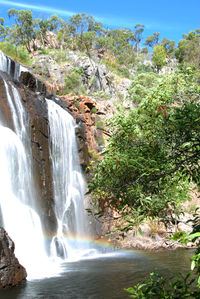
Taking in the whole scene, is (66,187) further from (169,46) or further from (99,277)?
(169,46)

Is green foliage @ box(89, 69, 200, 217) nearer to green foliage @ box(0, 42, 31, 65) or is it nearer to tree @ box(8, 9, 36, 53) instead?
green foliage @ box(0, 42, 31, 65)

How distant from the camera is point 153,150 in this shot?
15.0ft

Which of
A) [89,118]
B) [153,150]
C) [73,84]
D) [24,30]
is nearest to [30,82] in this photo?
[89,118]

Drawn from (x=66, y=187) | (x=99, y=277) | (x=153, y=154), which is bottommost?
(x=99, y=277)

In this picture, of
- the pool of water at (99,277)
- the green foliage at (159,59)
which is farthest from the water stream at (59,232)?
the green foliage at (159,59)

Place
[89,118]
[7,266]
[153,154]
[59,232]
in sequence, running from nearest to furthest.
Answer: [153,154] < [7,266] < [59,232] < [89,118]

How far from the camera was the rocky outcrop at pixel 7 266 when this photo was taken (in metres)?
11.6

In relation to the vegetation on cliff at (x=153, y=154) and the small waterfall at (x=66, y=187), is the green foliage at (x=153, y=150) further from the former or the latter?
the small waterfall at (x=66, y=187)

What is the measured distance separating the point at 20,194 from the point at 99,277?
796 centimetres

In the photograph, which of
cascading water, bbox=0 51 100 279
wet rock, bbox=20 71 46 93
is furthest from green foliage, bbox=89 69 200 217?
wet rock, bbox=20 71 46 93

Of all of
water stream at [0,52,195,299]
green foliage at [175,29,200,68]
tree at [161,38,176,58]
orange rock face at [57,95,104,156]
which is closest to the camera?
water stream at [0,52,195,299]

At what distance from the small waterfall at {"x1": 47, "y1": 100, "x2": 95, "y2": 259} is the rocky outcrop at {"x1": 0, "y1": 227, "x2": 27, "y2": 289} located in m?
7.20

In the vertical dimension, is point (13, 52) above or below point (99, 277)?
above

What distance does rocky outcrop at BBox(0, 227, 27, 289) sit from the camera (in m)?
11.6
